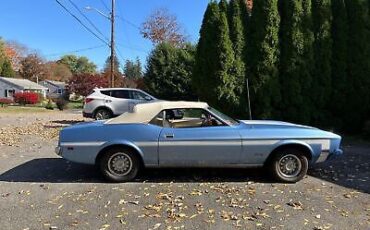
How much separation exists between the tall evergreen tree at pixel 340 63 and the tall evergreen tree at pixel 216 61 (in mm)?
3144

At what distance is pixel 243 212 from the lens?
568 centimetres

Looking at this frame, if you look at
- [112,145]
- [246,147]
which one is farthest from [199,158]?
[112,145]

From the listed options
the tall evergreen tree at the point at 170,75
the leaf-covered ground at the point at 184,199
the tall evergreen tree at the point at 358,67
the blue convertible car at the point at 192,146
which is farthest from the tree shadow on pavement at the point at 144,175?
the tall evergreen tree at the point at 170,75

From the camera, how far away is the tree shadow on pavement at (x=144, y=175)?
742cm

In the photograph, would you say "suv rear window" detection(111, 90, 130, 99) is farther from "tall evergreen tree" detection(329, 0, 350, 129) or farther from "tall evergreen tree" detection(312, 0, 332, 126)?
"tall evergreen tree" detection(329, 0, 350, 129)

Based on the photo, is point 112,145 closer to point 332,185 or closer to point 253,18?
point 332,185

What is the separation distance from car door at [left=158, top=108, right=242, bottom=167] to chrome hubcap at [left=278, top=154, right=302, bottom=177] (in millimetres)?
747

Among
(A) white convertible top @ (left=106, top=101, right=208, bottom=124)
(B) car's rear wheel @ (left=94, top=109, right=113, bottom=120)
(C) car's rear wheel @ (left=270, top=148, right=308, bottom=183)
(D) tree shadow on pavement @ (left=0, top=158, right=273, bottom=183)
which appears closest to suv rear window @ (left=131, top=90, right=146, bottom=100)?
(B) car's rear wheel @ (left=94, top=109, right=113, bottom=120)

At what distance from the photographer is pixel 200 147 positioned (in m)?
7.09

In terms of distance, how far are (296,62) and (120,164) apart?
7910 millimetres

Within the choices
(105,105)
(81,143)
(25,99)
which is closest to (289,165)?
(81,143)

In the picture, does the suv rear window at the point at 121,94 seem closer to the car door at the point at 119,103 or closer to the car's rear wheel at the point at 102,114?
the car door at the point at 119,103

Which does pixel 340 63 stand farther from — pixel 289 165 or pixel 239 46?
pixel 289 165

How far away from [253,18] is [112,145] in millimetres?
8182
